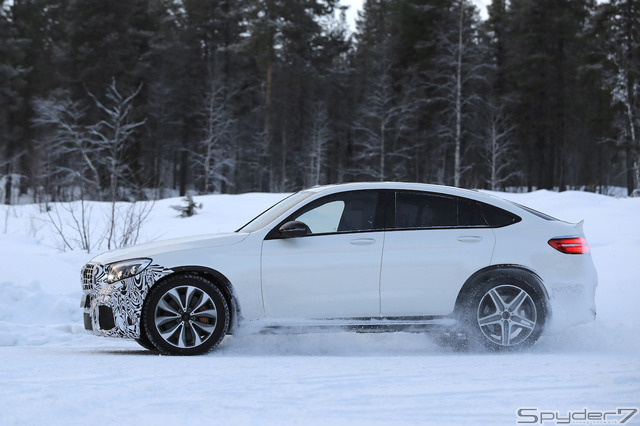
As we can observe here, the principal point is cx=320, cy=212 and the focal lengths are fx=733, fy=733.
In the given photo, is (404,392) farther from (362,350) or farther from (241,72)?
(241,72)

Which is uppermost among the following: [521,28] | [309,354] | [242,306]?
[521,28]

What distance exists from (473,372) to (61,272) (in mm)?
7522

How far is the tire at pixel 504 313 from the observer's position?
7012 mm

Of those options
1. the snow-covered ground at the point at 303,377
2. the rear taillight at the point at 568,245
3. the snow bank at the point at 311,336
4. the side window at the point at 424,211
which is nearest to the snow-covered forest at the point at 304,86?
the snow bank at the point at 311,336

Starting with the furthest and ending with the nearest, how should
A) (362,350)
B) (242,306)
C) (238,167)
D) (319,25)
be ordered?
(238,167)
(319,25)
(362,350)
(242,306)

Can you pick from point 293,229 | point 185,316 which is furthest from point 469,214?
point 185,316

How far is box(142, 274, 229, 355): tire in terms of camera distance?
666 centimetres

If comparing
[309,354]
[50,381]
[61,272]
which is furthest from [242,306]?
[61,272]

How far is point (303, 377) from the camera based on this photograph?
5.50m

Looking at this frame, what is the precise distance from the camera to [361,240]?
697cm

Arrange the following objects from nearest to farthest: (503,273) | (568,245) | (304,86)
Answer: (503,273), (568,245), (304,86)

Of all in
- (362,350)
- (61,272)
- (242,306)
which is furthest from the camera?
(61,272)

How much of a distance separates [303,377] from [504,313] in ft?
8.08

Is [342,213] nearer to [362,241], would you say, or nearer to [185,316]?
[362,241]
